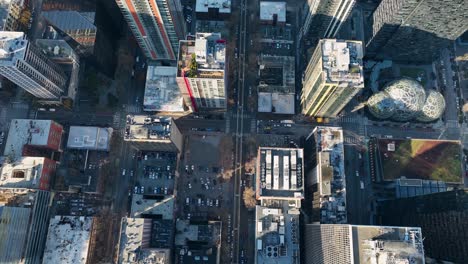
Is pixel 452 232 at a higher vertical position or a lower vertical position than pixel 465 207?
lower

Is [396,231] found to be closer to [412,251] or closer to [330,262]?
[412,251]

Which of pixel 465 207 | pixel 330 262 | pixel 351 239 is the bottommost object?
pixel 330 262

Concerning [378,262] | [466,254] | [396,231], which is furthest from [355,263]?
[466,254]

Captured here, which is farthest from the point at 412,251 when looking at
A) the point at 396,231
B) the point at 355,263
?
the point at 355,263

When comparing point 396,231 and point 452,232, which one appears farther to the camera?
point 452,232

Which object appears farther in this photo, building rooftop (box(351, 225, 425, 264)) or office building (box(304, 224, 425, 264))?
office building (box(304, 224, 425, 264))

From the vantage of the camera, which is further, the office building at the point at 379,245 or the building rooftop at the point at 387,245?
the office building at the point at 379,245

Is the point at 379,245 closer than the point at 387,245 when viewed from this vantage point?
No

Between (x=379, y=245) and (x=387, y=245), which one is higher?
(x=387, y=245)

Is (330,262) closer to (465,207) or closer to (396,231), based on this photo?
(396,231)
